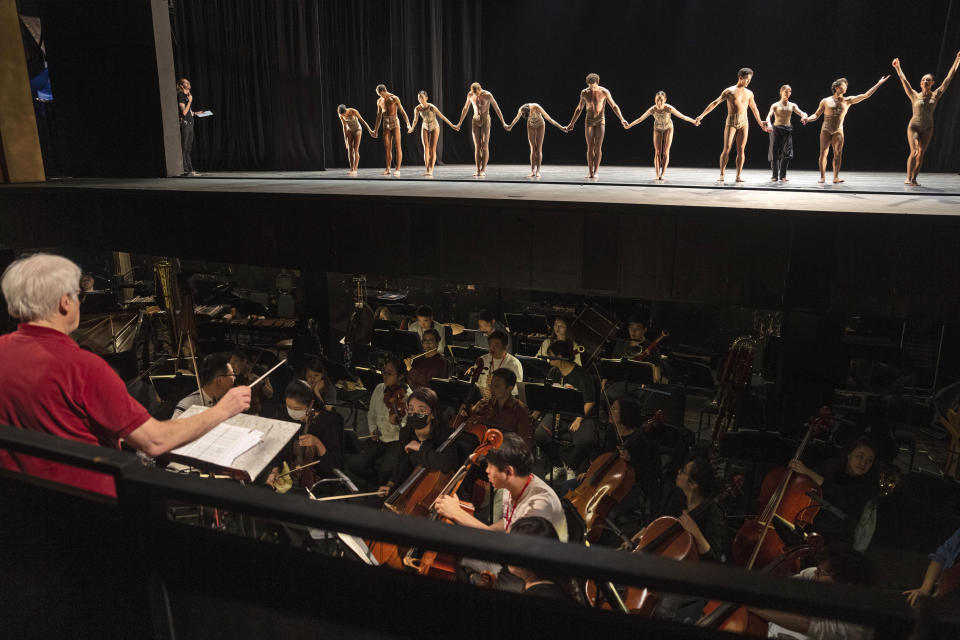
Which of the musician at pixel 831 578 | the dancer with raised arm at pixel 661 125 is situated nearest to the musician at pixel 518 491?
the musician at pixel 831 578

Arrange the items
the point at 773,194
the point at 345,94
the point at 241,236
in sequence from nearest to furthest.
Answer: the point at 773,194
the point at 241,236
the point at 345,94

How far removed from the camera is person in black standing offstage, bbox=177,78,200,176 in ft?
33.3

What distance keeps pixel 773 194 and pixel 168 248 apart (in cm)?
713

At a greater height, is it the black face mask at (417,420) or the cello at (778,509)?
the black face mask at (417,420)

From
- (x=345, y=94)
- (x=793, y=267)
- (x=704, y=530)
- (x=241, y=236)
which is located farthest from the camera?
(x=345, y=94)

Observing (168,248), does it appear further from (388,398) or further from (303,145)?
(303,145)

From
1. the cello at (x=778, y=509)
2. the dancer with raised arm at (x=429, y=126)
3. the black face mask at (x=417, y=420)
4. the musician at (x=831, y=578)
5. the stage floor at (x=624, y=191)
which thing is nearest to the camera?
the musician at (x=831, y=578)

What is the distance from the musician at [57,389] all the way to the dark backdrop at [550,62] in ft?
36.5

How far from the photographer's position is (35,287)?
1951 mm

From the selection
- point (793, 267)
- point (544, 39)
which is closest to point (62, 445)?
point (793, 267)

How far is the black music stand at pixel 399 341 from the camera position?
6.59 meters

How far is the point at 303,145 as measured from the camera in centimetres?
1250

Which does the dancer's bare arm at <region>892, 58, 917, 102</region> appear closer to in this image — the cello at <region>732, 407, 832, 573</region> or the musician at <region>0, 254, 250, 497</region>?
the cello at <region>732, 407, 832, 573</region>

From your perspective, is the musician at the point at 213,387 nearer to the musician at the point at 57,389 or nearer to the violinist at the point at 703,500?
the musician at the point at 57,389
